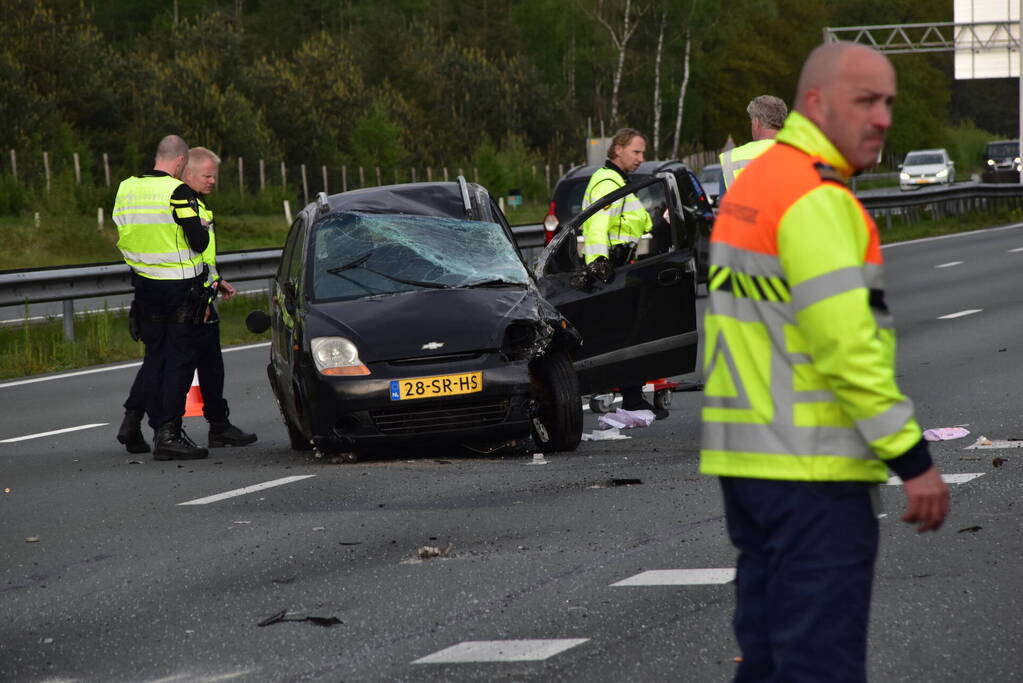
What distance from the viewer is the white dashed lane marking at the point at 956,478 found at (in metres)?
8.14

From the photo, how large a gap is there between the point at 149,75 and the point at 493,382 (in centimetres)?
5244

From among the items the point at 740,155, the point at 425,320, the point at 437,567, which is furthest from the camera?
the point at 740,155

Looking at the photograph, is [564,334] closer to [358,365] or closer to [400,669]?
[358,365]

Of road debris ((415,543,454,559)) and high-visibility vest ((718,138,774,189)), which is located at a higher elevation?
high-visibility vest ((718,138,774,189))

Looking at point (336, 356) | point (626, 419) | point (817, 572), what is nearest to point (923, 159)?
point (626, 419)

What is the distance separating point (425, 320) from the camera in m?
9.75

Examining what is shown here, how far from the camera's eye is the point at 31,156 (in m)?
48.4

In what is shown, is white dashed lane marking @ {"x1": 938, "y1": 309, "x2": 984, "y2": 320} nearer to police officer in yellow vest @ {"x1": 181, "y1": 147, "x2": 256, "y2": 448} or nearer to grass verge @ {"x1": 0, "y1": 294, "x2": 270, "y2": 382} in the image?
grass verge @ {"x1": 0, "y1": 294, "x2": 270, "y2": 382}

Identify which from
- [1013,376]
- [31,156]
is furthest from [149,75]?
[1013,376]

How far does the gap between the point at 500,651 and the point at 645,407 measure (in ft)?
20.4

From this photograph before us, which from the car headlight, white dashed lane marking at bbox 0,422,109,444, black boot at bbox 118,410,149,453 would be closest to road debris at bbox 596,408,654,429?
the car headlight

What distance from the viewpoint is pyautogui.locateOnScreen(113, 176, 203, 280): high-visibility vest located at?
10.4 metres

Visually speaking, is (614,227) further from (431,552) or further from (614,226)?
(431,552)

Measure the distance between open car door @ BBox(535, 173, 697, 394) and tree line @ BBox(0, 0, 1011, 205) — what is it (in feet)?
133
